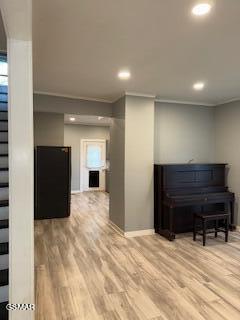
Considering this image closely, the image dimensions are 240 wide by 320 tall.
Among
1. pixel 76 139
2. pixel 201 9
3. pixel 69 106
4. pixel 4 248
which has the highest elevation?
pixel 201 9

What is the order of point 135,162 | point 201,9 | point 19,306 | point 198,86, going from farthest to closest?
point 135,162 < point 198,86 < point 201,9 < point 19,306

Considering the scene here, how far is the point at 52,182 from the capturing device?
210 inches

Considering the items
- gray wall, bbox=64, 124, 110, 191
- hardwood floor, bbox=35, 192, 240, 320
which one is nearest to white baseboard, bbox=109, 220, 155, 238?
hardwood floor, bbox=35, 192, 240, 320

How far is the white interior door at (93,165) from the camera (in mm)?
8789

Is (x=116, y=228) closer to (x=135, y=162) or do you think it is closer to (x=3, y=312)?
(x=135, y=162)

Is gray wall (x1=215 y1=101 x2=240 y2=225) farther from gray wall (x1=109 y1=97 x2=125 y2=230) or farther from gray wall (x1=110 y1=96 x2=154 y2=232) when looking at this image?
gray wall (x1=109 y1=97 x2=125 y2=230)

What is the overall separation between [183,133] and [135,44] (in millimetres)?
2913

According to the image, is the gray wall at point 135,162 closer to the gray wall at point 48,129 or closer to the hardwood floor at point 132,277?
the hardwood floor at point 132,277

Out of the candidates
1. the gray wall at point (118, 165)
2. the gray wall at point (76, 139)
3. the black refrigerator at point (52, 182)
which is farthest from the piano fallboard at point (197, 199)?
the gray wall at point (76, 139)

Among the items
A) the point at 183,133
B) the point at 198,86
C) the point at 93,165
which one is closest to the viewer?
the point at 198,86

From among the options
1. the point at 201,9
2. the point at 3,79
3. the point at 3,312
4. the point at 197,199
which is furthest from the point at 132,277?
the point at 3,79

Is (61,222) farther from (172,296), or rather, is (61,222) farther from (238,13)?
(238,13)

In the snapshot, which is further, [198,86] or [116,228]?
[116,228]

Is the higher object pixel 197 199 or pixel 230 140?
pixel 230 140
